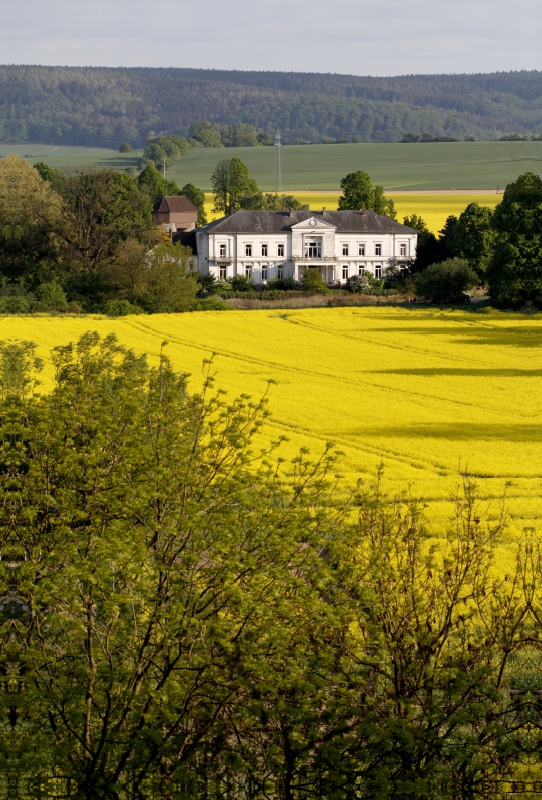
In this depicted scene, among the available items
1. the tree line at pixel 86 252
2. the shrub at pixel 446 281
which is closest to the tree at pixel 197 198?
the tree line at pixel 86 252

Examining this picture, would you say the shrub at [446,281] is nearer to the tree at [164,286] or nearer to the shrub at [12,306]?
the tree at [164,286]

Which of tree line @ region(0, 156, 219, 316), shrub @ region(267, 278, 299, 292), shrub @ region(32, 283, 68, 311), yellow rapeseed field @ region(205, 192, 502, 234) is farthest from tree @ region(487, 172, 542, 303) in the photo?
yellow rapeseed field @ region(205, 192, 502, 234)

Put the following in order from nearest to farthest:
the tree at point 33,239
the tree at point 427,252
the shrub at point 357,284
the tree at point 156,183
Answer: the tree at point 33,239
the shrub at point 357,284
the tree at point 427,252
the tree at point 156,183

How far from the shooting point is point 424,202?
14888 cm

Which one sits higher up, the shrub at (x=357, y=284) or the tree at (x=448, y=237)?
the tree at (x=448, y=237)

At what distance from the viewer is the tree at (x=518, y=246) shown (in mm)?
70250

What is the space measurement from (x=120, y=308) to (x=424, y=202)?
87838mm

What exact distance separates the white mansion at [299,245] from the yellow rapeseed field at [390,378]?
20.4 metres

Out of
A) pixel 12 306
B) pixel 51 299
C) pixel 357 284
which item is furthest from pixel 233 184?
pixel 12 306

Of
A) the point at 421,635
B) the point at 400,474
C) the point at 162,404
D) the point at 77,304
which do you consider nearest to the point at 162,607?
the point at 421,635

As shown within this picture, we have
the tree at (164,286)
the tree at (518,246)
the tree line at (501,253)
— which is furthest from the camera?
the tree at (164,286)

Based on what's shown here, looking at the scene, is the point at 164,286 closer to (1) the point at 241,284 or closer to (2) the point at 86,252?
(2) the point at 86,252

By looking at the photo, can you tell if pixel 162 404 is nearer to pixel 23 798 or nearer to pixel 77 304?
pixel 23 798

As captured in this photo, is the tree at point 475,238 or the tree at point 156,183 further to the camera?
the tree at point 156,183
